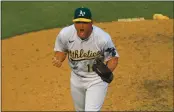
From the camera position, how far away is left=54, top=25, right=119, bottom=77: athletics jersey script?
5023 mm

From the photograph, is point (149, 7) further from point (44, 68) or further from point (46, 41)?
point (44, 68)

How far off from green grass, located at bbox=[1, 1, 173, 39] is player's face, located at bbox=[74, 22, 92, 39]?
594cm

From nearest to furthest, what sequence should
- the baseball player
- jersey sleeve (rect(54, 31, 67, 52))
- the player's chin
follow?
the player's chin → the baseball player → jersey sleeve (rect(54, 31, 67, 52))

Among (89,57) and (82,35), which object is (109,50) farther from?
(82,35)

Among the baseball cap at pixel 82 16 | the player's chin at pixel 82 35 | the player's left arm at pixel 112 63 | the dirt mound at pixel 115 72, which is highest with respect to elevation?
the baseball cap at pixel 82 16

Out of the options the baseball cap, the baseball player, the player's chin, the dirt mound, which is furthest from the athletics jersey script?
the dirt mound

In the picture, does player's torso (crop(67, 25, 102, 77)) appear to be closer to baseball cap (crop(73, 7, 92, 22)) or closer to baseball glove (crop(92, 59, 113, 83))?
baseball glove (crop(92, 59, 113, 83))

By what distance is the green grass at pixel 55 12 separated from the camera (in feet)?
36.7

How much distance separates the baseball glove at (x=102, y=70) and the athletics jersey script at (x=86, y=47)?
182 millimetres

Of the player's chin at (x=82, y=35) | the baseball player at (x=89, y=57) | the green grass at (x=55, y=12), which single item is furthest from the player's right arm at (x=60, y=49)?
the green grass at (x=55, y=12)

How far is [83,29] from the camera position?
483 cm

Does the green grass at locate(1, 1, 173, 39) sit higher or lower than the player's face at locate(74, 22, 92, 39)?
lower

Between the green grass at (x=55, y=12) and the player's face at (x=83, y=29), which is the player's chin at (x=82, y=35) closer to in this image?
the player's face at (x=83, y=29)

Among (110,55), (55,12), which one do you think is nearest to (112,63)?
(110,55)
